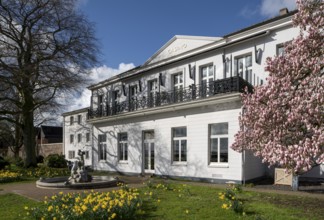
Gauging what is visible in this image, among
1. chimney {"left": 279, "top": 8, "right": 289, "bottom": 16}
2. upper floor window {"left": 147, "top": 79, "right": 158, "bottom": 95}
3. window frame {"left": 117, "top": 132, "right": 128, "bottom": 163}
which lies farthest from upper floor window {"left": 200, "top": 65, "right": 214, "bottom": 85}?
window frame {"left": 117, "top": 132, "right": 128, "bottom": 163}

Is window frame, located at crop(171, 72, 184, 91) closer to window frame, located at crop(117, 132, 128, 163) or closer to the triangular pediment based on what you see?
the triangular pediment

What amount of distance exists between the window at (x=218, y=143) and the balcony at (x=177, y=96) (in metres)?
1.76

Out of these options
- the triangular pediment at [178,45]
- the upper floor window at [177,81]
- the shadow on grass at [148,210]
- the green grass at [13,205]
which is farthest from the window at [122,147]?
the shadow on grass at [148,210]

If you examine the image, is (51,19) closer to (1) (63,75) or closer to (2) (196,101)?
(1) (63,75)

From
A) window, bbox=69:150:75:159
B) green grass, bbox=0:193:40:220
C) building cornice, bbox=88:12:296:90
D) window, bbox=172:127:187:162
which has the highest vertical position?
building cornice, bbox=88:12:296:90

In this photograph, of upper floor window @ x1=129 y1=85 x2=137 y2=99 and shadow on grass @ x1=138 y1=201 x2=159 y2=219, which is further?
upper floor window @ x1=129 y1=85 x2=137 y2=99

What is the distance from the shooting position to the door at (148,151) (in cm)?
2298

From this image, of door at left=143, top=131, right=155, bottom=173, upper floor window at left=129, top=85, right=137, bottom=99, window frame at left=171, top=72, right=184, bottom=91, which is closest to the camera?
window frame at left=171, top=72, right=184, bottom=91

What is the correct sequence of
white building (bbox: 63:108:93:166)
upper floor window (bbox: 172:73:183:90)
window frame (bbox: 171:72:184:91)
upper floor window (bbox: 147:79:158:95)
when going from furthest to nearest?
white building (bbox: 63:108:93:166), upper floor window (bbox: 147:79:158:95), upper floor window (bbox: 172:73:183:90), window frame (bbox: 171:72:184:91)

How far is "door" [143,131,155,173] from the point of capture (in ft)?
75.4

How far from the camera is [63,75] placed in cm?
2466

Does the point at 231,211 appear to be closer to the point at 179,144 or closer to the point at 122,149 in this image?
the point at 179,144

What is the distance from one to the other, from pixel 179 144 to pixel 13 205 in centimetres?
1107

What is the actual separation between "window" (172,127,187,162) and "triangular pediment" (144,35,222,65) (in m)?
5.70
